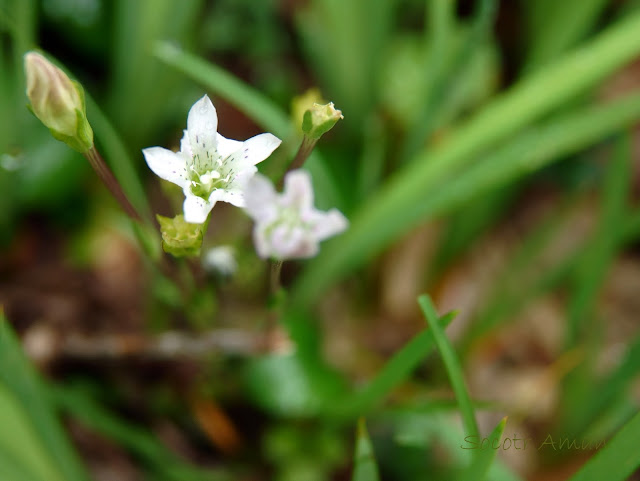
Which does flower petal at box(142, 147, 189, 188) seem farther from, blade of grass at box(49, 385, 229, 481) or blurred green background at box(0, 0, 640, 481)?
blade of grass at box(49, 385, 229, 481)

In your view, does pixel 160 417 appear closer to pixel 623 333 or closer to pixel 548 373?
pixel 548 373

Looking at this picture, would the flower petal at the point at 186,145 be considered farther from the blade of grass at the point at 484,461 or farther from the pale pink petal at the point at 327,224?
the blade of grass at the point at 484,461

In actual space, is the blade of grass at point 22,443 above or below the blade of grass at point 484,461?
above

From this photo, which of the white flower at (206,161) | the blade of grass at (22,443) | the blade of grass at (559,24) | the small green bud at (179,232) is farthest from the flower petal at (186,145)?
the blade of grass at (559,24)

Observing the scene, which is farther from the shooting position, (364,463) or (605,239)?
(605,239)

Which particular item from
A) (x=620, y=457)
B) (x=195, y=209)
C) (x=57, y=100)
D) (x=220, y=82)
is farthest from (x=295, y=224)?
(x=620, y=457)

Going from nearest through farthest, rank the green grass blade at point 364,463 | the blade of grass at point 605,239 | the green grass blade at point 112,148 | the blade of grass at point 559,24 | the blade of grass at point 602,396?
1. the green grass blade at point 364,463
2. the green grass blade at point 112,148
3. the blade of grass at point 602,396
4. the blade of grass at point 605,239
5. the blade of grass at point 559,24

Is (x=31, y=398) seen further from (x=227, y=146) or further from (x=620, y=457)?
(x=620, y=457)

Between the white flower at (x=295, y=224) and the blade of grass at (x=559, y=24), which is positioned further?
the blade of grass at (x=559, y=24)
